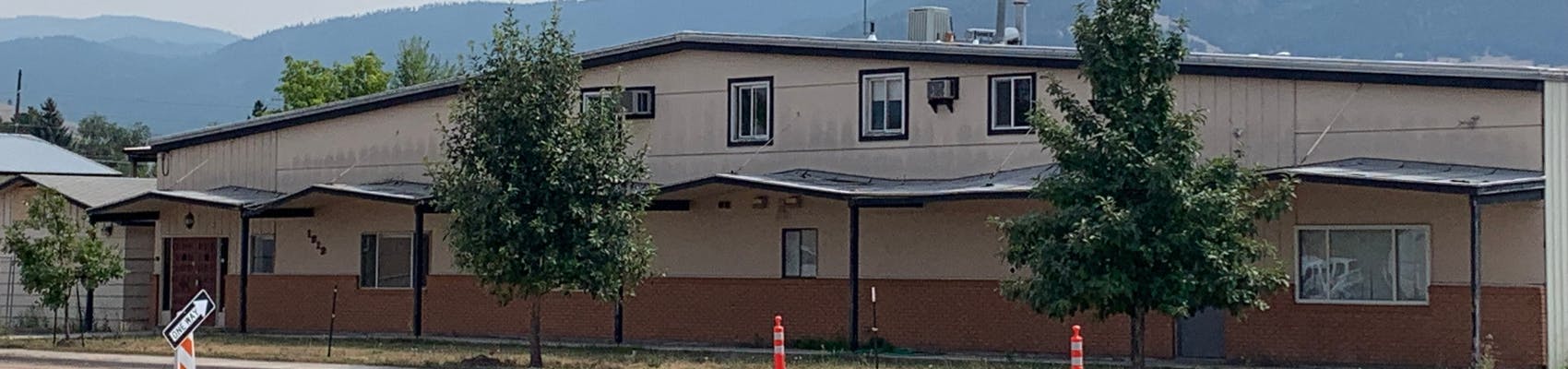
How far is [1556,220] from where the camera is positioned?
24172 millimetres

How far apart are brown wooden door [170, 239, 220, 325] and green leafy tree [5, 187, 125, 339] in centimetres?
622

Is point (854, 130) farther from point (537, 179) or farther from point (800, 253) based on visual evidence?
point (537, 179)

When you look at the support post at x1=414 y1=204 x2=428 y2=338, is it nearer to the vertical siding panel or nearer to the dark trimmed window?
the dark trimmed window

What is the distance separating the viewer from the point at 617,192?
1040 inches

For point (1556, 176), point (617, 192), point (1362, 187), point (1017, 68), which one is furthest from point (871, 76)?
point (1556, 176)

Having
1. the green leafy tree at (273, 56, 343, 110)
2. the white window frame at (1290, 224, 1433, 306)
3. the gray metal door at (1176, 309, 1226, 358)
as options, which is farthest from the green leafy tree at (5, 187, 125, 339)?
the green leafy tree at (273, 56, 343, 110)

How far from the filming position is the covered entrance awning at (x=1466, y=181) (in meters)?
22.3

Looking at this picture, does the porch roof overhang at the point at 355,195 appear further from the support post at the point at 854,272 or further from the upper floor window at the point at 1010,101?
the upper floor window at the point at 1010,101

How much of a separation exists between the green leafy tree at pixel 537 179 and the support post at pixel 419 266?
5.79 m

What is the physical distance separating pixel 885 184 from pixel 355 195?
352 inches

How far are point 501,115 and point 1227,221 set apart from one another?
10000 millimetres

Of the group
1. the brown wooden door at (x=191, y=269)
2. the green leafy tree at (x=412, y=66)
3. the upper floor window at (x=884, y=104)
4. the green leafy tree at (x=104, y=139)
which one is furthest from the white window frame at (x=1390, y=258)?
the green leafy tree at (x=104, y=139)

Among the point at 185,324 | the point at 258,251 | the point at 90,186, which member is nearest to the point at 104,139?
the point at 90,186

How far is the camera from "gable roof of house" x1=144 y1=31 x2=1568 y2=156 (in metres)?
24.3
